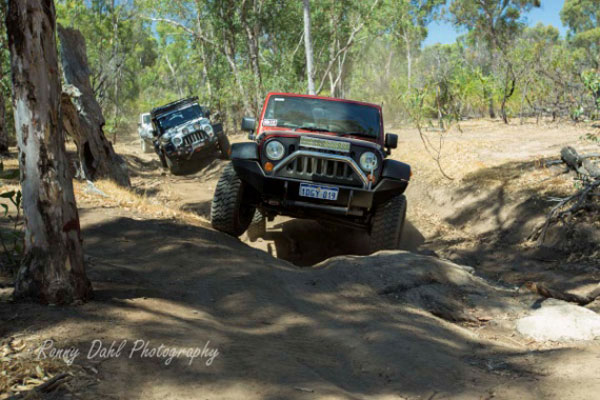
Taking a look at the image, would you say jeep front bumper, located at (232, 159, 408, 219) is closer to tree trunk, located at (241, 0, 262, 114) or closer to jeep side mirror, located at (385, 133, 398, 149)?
jeep side mirror, located at (385, 133, 398, 149)

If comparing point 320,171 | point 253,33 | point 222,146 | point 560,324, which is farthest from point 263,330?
point 253,33

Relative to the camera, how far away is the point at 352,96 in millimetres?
55969

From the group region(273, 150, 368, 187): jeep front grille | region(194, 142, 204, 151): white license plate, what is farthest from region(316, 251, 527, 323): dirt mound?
region(194, 142, 204, 151): white license plate

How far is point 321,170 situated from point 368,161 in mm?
562

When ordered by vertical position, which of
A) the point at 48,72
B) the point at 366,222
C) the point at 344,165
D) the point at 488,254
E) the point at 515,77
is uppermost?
the point at 515,77

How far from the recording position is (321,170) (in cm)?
677

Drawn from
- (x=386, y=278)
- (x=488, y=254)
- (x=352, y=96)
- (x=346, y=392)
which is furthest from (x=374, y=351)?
(x=352, y=96)

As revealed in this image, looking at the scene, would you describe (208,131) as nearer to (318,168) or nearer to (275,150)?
(275,150)

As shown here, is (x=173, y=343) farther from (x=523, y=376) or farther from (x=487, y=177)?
(x=487, y=177)

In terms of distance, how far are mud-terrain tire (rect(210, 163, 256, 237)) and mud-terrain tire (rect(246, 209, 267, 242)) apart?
116 centimetres

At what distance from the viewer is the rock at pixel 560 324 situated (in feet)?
15.5

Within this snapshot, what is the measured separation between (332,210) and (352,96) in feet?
165

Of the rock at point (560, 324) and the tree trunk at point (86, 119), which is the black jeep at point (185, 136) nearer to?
the tree trunk at point (86, 119)

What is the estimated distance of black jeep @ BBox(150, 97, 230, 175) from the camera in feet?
58.8
